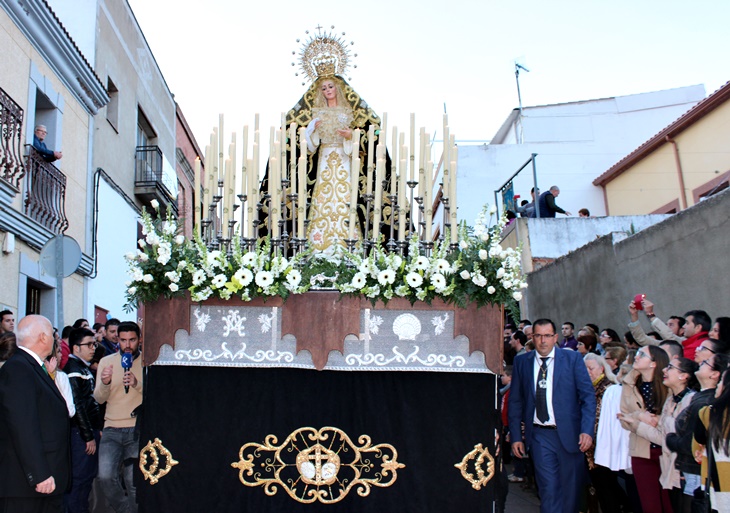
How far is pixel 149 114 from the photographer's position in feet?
54.0

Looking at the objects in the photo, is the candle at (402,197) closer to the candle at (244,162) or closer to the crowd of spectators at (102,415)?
the candle at (244,162)

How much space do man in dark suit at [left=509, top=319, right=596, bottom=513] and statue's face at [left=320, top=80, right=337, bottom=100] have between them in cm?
226

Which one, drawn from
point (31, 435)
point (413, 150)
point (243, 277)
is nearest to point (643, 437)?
point (413, 150)

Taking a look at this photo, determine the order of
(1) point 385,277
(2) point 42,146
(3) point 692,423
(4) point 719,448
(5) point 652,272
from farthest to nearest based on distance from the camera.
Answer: (2) point 42,146 → (5) point 652,272 → (1) point 385,277 → (3) point 692,423 → (4) point 719,448

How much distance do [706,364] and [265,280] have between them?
8.20 ft

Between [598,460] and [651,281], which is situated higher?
[651,281]

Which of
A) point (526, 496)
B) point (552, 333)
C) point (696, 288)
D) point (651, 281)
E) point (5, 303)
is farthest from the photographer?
point (5, 303)

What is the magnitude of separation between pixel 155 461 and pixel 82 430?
113 centimetres

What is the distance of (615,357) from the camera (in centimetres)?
633

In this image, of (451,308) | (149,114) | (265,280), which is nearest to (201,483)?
(265,280)

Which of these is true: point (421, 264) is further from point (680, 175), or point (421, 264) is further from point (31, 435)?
point (680, 175)

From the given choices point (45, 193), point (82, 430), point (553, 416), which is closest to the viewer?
point (553, 416)

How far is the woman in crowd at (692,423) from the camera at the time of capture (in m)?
4.28

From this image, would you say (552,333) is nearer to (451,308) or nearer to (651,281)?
(451,308)
